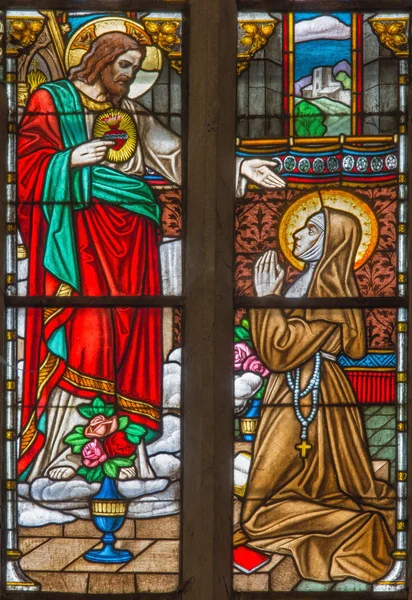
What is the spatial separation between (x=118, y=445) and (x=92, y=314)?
65cm

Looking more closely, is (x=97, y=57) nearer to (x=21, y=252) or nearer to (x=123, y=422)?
(x=21, y=252)

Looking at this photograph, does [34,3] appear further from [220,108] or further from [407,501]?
[407,501]

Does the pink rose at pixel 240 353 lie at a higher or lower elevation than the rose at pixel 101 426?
higher

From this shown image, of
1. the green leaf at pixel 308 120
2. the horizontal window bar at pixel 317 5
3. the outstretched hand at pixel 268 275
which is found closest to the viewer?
the outstretched hand at pixel 268 275

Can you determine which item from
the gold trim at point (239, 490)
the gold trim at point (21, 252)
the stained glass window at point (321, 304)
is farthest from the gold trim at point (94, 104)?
the gold trim at point (239, 490)

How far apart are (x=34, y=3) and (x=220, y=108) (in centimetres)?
111

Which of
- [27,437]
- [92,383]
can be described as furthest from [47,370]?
[27,437]

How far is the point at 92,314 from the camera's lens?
7551 millimetres

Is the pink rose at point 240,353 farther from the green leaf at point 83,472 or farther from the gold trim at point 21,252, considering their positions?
the gold trim at point 21,252

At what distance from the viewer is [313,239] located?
757 centimetres

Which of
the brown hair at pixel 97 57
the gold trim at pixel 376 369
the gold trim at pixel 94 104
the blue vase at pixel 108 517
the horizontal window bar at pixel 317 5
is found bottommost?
the blue vase at pixel 108 517

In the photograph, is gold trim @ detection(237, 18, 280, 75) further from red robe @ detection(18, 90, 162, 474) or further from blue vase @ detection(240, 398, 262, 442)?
blue vase @ detection(240, 398, 262, 442)

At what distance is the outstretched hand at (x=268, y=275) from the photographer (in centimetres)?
753

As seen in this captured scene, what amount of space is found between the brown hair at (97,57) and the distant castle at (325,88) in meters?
0.85
